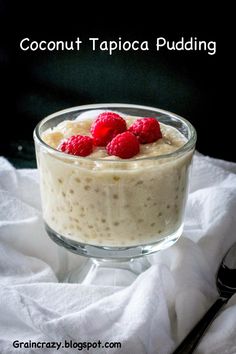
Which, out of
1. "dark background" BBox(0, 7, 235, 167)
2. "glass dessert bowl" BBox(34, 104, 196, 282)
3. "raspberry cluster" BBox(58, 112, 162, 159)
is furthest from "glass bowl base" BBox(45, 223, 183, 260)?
"dark background" BBox(0, 7, 235, 167)

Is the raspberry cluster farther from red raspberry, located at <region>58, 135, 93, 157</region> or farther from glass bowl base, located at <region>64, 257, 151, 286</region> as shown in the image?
glass bowl base, located at <region>64, 257, 151, 286</region>

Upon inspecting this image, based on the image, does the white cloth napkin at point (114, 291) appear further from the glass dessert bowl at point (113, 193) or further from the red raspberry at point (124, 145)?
the red raspberry at point (124, 145)

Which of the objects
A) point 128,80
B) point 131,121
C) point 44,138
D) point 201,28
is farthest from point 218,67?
point 44,138

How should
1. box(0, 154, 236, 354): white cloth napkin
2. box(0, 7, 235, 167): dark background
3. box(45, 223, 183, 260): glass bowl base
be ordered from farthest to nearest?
1. box(0, 7, 235, 167): dark background
2. box(45, 223, 183, 260): glass bowl base
3. box(0, 154, 236, 354): white cloth napkin

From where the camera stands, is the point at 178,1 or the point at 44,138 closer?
the point at 44,138

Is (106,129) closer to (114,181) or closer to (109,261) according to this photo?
(114,181)

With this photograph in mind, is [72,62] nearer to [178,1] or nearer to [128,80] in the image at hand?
[128,80]
